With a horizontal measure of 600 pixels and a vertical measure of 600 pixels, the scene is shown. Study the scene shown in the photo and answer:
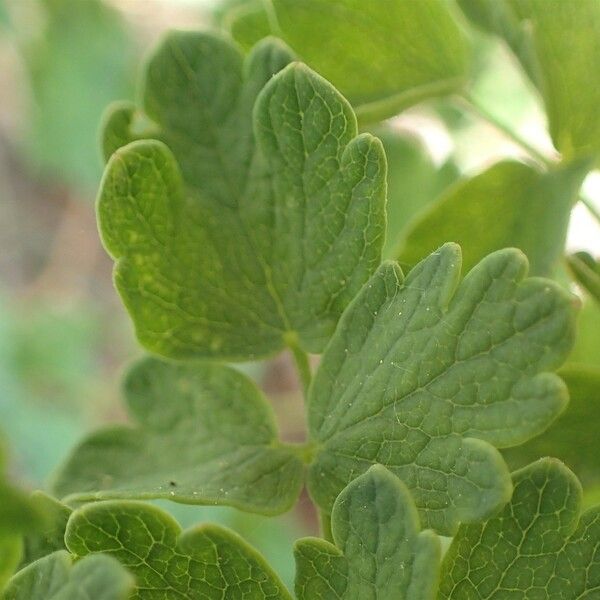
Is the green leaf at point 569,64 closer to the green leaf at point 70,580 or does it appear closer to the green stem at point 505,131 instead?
the green stem at point 505,131

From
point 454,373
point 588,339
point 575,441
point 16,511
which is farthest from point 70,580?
point 588,339

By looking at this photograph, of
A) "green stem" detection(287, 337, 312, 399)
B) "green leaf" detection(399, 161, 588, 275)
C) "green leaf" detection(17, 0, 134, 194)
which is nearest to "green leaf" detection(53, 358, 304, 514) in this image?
"green stem" detection(287, 337, 312, 399)

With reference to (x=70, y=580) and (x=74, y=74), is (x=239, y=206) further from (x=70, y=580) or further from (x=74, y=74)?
(x=74, y=74)

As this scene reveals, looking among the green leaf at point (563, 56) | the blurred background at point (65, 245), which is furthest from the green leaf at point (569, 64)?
the blurred background at point (65, 245)

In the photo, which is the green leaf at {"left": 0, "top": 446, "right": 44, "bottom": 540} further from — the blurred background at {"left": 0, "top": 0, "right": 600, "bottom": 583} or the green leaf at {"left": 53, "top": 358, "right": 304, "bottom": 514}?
the blurred background at {"left": 0, "top": 0, "right": 600, "bottom": 583}

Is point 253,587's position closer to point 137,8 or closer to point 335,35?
point 335,35

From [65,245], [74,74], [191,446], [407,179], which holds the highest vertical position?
[407,179]
